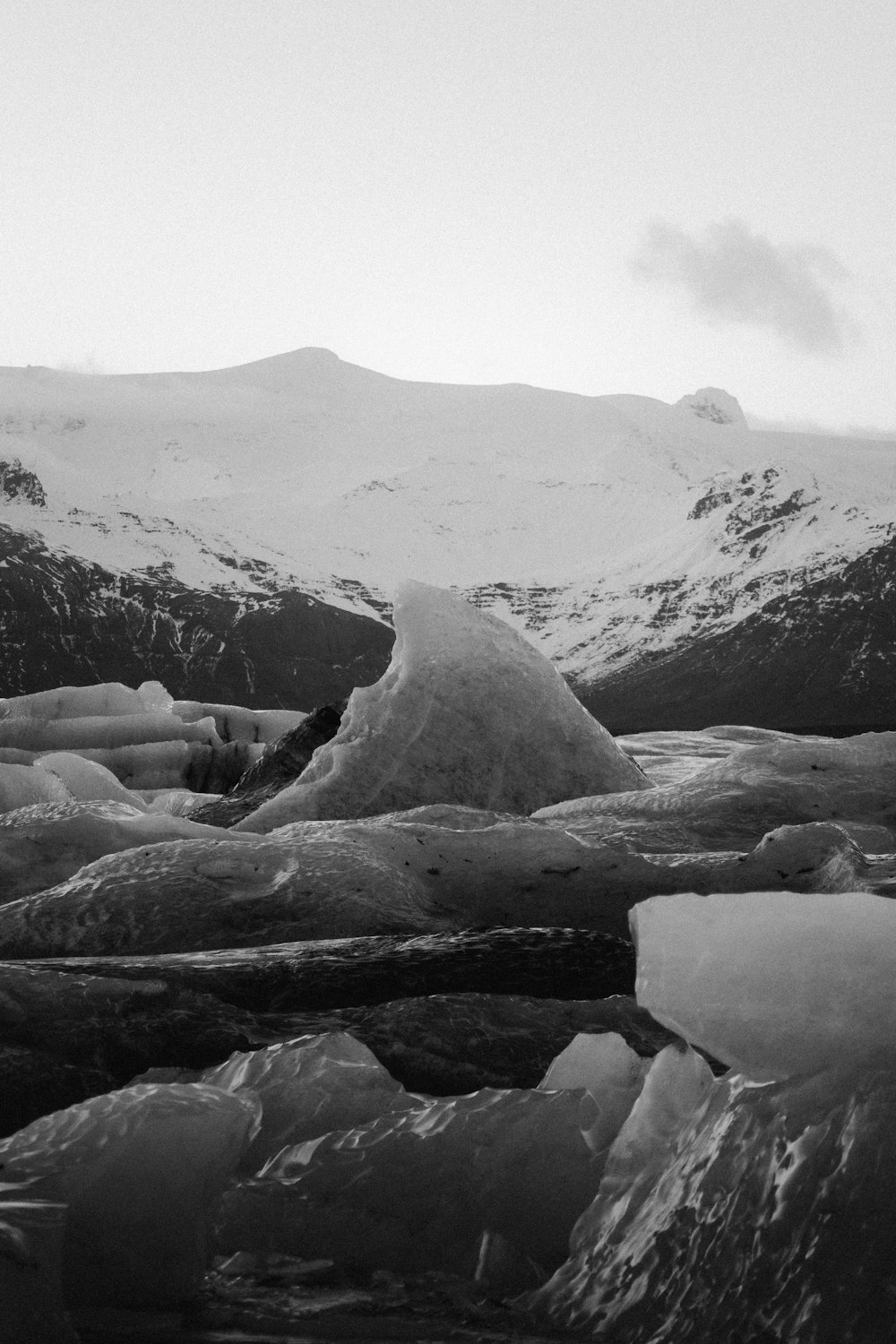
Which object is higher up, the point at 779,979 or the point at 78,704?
the point at 779,979

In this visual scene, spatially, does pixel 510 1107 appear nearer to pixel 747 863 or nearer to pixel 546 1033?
pixel 546 1033

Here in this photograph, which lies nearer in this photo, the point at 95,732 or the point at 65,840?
the point at 65,840

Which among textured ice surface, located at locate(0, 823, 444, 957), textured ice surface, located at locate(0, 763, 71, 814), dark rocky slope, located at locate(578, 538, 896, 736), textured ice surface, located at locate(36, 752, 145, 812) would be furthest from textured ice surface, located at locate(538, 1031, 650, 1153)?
dark rocky slope, located at locate(578, 538, 896, 736)

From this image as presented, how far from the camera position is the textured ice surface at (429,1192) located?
2.19 meters

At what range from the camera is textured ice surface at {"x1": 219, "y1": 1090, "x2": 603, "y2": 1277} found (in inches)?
86.3

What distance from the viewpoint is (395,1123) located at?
2395 millimetres

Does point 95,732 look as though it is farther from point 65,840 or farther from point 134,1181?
point 134,1181

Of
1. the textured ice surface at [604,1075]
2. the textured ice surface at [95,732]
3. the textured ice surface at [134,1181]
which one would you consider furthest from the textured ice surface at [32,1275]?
the textured ice surface at [95,732]

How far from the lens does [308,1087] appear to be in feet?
8.38

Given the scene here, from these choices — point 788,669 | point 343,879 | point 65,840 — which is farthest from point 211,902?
point 788,669

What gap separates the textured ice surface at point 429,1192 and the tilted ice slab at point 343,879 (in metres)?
2.26

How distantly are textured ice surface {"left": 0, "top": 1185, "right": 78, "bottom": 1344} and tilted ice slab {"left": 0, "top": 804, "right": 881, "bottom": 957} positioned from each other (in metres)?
2.51

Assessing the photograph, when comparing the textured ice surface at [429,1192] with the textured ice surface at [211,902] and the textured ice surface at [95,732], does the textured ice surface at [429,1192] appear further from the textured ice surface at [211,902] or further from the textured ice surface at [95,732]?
the textured ice surface at [95,732]

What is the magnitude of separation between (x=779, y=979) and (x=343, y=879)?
3025 mm
